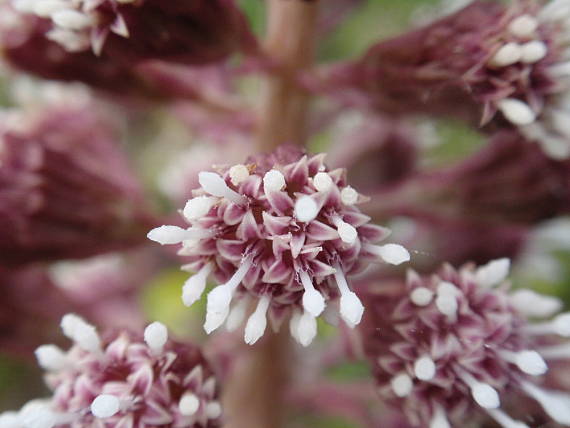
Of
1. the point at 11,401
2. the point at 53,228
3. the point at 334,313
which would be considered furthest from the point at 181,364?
the point at 11,401

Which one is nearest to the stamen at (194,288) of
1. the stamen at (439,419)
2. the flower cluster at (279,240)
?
the flower cluster at (279,240)

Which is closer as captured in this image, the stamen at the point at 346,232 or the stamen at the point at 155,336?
the stamen at the point at 346,232

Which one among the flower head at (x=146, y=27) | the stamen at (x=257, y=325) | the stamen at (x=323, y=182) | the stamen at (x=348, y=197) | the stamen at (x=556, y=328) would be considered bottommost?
the stamen at (x=556, y=328)

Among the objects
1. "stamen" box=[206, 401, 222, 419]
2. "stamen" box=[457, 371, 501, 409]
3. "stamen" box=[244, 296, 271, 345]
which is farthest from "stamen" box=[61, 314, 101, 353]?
"stamen" box=[457, 371, 501, 409]

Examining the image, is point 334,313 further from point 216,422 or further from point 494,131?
point 494,131

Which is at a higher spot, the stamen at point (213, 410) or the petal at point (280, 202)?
the petal at point (280, 202)

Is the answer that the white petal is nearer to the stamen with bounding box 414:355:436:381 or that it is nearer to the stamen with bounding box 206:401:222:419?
the stamen with bounding box 206:401:222:419

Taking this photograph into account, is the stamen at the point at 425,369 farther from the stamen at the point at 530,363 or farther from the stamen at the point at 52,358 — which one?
the stamen at the point at 52,358
